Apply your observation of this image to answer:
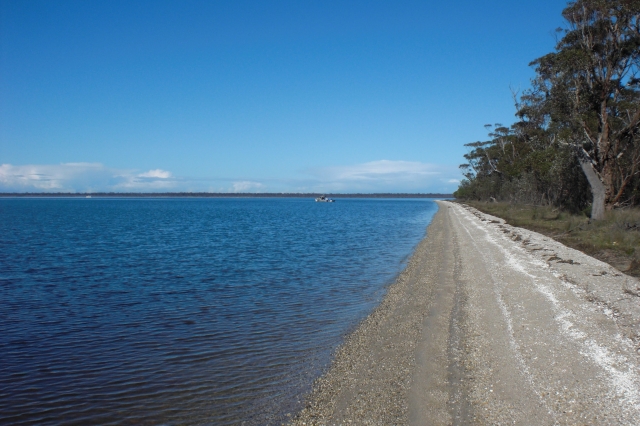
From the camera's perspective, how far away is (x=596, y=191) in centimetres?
3053

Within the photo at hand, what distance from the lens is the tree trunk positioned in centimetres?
2988

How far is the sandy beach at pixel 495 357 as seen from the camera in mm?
6457

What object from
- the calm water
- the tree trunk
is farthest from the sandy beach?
the tree trunk

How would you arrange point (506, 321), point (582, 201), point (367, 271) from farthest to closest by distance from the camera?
point (582, 201), point (367, 271), point (506, 321)

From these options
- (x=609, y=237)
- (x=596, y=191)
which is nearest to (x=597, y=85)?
(x=596, y=191)

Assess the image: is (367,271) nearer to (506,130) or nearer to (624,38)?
(624,38)

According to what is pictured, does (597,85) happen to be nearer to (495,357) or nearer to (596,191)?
(596,191)

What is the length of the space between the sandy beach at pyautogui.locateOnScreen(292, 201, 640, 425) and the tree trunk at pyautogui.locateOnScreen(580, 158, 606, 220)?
16634 mm

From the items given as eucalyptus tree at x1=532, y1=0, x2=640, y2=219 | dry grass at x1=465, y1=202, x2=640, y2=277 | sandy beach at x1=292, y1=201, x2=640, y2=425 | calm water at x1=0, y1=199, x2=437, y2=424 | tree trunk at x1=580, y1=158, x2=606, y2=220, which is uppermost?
eucalyptus tree at x1=532, y1=0, x2=640, y2=219

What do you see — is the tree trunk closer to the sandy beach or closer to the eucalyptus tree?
the eucalyptus tree

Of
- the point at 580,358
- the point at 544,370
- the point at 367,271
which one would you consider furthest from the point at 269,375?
the point at 367,271

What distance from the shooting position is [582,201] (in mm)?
42406

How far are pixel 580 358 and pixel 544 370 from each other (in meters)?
0.84

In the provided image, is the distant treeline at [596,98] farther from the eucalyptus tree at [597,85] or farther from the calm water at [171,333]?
the calm water at [171,333]
